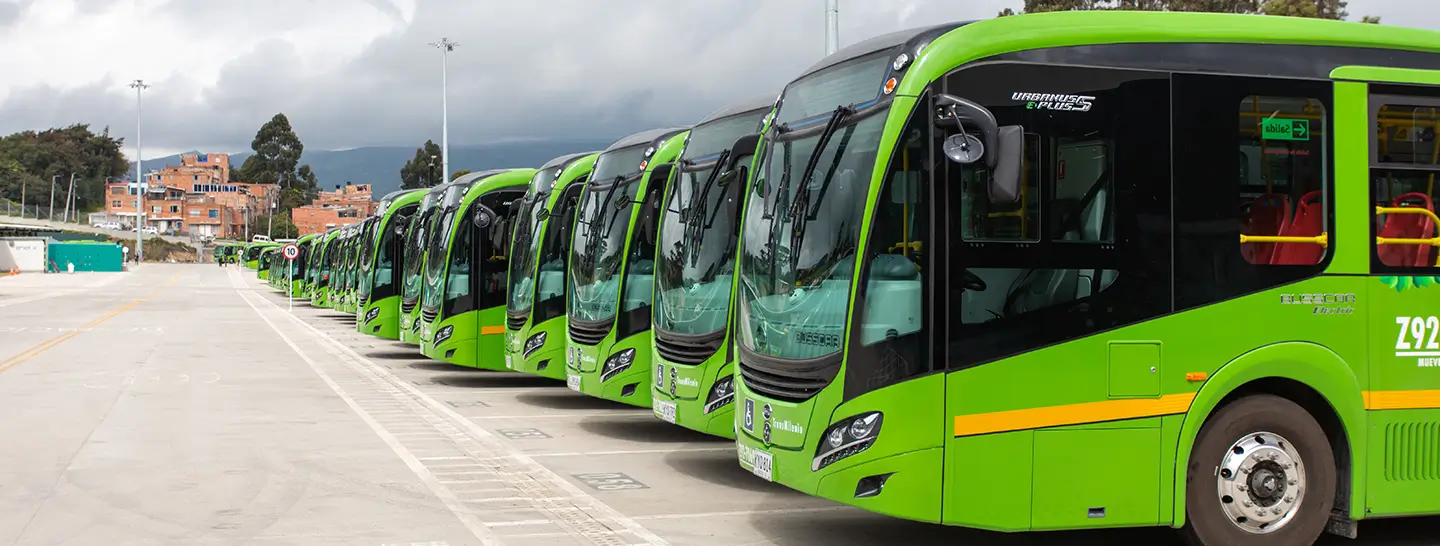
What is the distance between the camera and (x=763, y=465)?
8.13 m

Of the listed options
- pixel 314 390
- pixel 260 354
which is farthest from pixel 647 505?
pixel 260 354

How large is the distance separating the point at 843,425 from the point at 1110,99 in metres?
2.32

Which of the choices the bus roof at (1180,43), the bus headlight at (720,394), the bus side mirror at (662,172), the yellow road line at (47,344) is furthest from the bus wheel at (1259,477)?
the yellow road line at (47,344)

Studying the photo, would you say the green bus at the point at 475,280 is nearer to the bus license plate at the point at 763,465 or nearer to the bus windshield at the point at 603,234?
the bus windshield at the point at 603,234

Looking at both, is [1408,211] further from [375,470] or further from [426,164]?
[426,164]

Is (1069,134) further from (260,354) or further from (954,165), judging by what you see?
(260,354)

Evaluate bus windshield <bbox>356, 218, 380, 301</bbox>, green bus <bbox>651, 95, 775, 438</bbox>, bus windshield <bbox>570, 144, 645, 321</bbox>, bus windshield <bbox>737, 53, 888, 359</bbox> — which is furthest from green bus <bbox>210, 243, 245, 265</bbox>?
bus windshield <bbox>737, 53, 888, 359</bbox>

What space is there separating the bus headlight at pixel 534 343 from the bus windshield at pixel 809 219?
8000mm

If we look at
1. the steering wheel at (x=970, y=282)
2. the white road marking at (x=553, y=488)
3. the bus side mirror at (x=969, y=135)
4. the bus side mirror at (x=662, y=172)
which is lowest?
the white road marking at (x=553, y=488)

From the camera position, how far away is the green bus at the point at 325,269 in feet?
146

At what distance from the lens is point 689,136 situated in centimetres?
1295

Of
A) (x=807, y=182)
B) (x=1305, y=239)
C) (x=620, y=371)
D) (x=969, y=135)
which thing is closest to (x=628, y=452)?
(x=620, y=371)

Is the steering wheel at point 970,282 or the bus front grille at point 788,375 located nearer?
the steering wheel at point 970,282

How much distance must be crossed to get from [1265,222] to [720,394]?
469 cm
